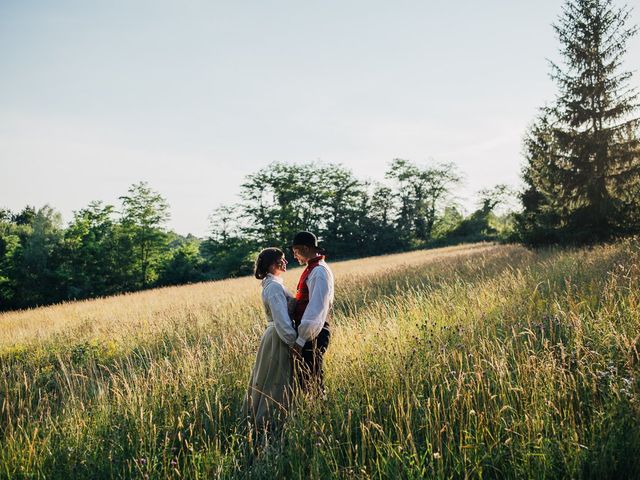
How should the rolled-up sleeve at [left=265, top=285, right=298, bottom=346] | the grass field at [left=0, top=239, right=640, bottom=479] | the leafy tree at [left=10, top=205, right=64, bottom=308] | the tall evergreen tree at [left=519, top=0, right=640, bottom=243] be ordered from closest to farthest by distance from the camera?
the grass field at [left=0, top=239, right=640, bottom=479] → the rolled-up sleeve at [left=265, top=285, right=298, bottom=346] → the tall evergreen tree at [left=519, top=0, right=640, bottom=243] → the leafy tree at [left=10, top=205, right=64, bottom=308]

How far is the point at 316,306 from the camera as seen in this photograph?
333 centimetres

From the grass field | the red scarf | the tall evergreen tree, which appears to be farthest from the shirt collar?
the tall evergreen tree

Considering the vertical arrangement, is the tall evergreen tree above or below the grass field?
above

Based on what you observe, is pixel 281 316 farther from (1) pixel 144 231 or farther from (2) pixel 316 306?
(1) pixel 144 231

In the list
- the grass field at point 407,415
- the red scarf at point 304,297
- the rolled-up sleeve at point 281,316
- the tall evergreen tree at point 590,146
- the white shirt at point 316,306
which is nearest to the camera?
the grass field at point 407,415

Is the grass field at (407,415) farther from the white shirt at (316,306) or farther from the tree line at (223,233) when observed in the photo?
the tree line at (223,233)

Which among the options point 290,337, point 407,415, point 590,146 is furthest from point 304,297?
point 590,146

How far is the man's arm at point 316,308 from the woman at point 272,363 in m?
0.16

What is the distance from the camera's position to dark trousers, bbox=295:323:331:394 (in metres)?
3.43

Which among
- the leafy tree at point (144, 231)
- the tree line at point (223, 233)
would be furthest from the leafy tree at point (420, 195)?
the leafy tree at point (144, 231)

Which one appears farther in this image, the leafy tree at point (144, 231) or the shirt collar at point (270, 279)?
the leafy tree at point (144, 231)

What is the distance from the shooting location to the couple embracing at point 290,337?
3.36 metres

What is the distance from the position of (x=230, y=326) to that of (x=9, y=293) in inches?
1469

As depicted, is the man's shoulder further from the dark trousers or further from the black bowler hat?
the dark trousers
